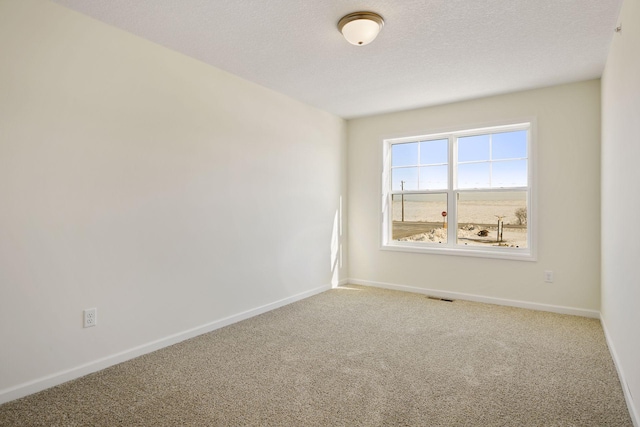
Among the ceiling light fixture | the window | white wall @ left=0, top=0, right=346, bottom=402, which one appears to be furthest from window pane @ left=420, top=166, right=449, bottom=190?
the ceiling light fixture

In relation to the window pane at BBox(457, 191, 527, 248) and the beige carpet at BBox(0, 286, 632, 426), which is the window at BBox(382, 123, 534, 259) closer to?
the window pane at BBox(457, 191, 527, 248)

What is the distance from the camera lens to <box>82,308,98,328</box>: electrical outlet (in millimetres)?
2463

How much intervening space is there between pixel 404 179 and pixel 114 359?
3919 mm

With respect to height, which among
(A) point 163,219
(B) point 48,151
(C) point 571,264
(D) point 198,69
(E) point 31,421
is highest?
(D) point 198,69

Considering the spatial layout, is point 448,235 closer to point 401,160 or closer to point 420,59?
point 401,160

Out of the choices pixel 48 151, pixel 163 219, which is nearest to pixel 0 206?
pixel 48 151

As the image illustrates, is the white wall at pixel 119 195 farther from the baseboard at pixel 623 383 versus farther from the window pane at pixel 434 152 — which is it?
the baseboard at pixel 623 383

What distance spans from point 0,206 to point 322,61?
8.37 ft

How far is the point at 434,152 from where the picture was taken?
15.5 feet

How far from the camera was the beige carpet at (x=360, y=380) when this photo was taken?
1.93 m

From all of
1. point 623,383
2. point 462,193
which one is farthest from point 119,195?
point 462,193

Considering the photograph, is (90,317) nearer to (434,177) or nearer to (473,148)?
(434,177)

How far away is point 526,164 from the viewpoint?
13.4ft

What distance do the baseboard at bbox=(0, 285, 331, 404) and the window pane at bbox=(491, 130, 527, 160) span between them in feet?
10.4
